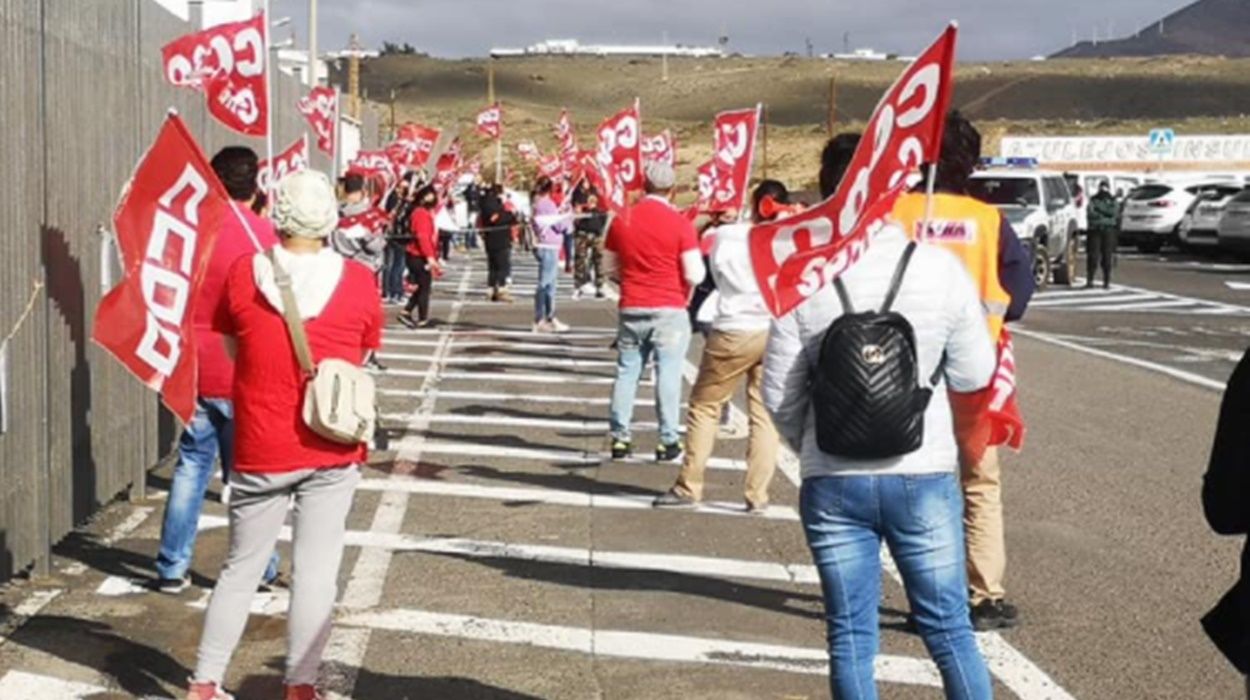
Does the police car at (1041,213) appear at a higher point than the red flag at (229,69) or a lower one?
lower

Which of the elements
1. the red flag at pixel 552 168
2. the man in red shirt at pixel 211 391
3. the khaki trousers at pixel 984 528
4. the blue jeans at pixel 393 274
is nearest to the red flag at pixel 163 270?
the man in red shirt at pixel 211 391

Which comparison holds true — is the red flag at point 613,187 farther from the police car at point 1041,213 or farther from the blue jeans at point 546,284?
the police car at point 1041,213

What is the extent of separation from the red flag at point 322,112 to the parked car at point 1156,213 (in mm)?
24068

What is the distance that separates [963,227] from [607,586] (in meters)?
2.56

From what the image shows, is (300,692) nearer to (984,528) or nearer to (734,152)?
(984,528)

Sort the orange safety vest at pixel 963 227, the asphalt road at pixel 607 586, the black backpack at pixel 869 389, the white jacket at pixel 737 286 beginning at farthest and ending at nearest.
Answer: the white jacket at pixel 737 286 → the asphalt road at pixel 607 586 → the orange safety vest at pixel 963 227 → the black backpack at pixel 869 389

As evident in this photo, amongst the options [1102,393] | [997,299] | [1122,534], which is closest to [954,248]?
[997,299]

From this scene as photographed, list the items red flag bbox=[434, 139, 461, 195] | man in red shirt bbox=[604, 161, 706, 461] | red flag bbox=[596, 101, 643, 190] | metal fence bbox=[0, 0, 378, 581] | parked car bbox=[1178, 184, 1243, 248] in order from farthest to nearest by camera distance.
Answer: parked car bbox=[1178, 184, 1243, 248] < red flag bbox=[434, 139, 461, 195] < red flag bbox=[596, 101, 643, 190] < man in red shirt bbox=[604, 161, 706, 461] < metal fence bbox=[0, 0, 378, 581]

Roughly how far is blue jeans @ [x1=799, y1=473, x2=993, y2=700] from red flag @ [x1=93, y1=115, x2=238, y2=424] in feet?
9.08

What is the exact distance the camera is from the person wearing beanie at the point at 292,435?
566cm

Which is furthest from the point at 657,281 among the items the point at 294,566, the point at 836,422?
the point at 836,422

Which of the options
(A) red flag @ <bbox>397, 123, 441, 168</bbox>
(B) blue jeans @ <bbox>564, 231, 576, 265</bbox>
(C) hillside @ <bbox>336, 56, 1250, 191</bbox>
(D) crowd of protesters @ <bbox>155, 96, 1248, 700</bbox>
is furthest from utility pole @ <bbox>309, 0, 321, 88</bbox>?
(C) hillside @ <bbox>336, 56, 1250, 191</bbox>

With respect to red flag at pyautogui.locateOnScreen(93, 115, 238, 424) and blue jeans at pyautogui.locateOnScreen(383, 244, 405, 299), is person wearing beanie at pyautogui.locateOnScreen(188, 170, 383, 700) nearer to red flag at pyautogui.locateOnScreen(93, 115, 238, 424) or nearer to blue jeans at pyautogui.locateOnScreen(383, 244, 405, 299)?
red flag at pyautogui.locateOnScreen(93, 115, 238, 424)

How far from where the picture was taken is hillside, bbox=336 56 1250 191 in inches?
3622
